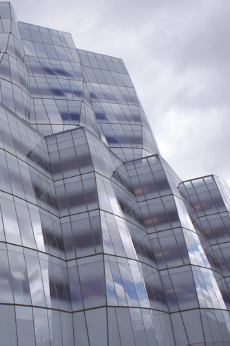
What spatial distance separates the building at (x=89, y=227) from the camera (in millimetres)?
27578

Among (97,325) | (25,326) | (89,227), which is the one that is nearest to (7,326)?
(25,326)

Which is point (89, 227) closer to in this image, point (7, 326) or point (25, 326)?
point (25, 326)

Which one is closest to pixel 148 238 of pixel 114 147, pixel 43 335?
pixel 114 147

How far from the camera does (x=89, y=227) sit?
3422 centimetres

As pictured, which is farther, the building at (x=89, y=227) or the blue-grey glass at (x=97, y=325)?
the blue-grey glass at (x=97, y=325)

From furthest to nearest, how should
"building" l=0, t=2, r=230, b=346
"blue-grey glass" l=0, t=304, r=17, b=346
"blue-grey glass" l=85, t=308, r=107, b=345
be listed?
"blue-grey glass" l=85, t=308, r=107, b=345 → "building" l=0, t=2, r=230, b=346 → "blue-grey glass" l=0, t=304, r=17, b=346

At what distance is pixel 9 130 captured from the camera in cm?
3447

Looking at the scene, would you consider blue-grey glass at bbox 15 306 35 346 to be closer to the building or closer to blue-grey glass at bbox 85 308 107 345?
the building

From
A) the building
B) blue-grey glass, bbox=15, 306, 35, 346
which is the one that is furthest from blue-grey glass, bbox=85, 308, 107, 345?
blue-grey glass, bbox=15, 306, 35, 346

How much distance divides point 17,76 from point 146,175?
843 inches

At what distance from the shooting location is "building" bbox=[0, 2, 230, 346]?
2758 centimetres

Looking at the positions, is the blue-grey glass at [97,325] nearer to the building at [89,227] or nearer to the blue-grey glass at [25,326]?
the building at [89,227]

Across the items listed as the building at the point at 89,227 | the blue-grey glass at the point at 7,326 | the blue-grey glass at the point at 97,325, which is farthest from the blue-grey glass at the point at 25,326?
the blue-grey glass at the point at 97,325

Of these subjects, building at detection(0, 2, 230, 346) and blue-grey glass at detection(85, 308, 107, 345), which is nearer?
building at detection(0, 2, 230, 346)
